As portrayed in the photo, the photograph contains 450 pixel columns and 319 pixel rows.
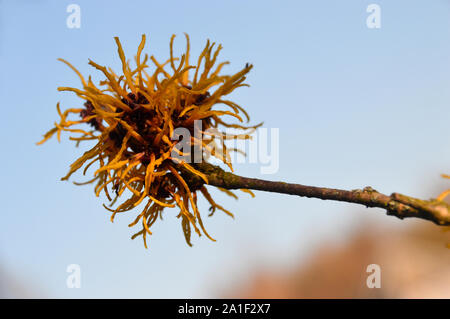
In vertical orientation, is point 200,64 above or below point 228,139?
above

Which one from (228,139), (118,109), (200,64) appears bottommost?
(228,139)

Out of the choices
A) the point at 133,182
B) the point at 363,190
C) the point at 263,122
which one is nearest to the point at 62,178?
the point at 133,182

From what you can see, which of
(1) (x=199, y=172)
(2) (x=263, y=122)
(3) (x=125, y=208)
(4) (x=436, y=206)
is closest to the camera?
(4) (x=436, y=206)

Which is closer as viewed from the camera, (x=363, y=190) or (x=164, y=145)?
(x=363, y=190)

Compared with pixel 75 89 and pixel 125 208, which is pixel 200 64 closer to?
pixel 75 89

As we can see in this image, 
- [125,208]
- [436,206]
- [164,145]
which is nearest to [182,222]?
[125,208]

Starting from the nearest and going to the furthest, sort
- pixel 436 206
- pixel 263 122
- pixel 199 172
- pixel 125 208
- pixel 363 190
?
pixel 436 206
pixel 363 190
pixel 199 172
pixel 125 208
pixel 263 122
